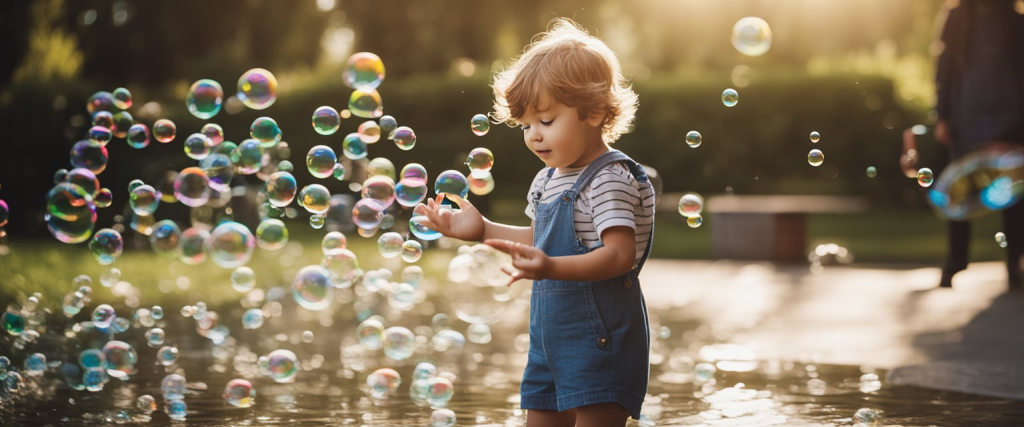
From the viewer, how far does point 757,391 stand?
5324 mm

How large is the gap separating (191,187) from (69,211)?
649 mm

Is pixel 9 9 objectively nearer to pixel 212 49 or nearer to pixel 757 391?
pixel 212 49

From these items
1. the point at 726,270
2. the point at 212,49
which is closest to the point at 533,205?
the point at 726,270

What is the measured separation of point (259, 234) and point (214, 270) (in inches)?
233

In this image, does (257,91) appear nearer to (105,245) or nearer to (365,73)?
(365,73)

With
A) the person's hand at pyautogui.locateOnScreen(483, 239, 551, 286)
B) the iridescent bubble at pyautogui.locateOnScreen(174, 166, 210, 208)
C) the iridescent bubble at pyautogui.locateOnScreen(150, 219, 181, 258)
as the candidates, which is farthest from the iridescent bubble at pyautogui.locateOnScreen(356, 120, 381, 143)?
the person's hand at pyautogui.locateOnScreen(483, 239, 551, 286)

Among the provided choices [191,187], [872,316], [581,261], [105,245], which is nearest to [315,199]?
[105,245]

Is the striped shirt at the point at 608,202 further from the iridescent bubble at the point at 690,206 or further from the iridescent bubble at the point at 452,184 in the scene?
the iridescent bubble at the point at 690,206

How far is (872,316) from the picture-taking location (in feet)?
25.8

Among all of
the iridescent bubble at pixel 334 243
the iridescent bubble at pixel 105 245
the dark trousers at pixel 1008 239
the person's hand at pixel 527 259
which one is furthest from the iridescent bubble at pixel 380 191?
the dark trousers at pixel 1008 239

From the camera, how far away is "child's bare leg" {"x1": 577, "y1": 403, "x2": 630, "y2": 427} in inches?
137

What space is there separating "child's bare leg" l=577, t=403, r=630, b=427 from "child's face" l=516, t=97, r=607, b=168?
27.2 inches

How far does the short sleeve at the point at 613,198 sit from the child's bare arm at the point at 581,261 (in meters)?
0.03

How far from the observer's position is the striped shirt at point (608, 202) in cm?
343
